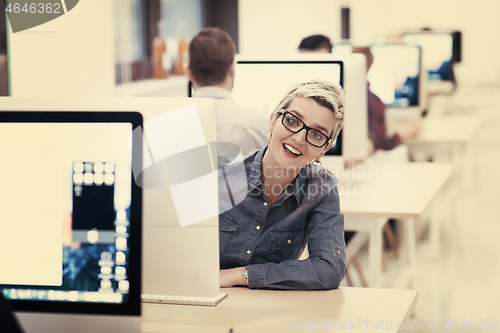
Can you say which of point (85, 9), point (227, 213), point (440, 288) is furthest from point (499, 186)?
point (227, 213)

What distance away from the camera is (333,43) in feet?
17.4

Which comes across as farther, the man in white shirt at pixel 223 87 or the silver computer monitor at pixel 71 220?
the man in white shirt at pixel 223 87

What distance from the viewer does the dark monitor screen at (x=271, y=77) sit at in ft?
7.00

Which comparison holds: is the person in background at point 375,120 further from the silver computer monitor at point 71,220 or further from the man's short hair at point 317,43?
the silver computer monitor at point 71,220

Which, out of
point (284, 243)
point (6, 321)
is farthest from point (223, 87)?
point (6, 321)

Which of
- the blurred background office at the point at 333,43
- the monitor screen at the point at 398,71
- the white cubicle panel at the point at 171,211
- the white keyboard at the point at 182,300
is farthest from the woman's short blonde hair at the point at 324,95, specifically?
the monitor screen at the point at 398,71

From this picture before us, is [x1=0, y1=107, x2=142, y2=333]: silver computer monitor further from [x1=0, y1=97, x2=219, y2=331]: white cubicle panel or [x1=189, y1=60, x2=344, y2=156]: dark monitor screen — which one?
[x1=189, y1=60, x2=344, y2=156]: dark monitor screen

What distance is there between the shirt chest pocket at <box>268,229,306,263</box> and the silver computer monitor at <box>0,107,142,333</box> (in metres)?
0.55

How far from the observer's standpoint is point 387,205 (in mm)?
2066

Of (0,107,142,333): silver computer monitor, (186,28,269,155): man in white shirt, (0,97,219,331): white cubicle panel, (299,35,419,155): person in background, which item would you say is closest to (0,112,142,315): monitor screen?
(0,107,142,333): silver computer monitor

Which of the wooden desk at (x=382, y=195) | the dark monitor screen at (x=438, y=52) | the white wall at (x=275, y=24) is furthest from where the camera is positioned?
the white wall at (x=275, y=24)

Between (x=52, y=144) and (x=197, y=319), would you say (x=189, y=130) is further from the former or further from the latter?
(x=197, y=319)

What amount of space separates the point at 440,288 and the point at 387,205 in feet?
3.61

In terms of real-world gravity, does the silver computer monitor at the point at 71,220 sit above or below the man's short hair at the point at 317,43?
below
